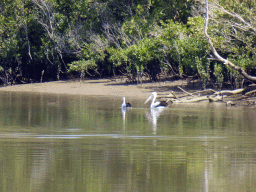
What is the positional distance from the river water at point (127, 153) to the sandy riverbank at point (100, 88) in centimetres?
1033

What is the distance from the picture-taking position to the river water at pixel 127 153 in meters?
6.42

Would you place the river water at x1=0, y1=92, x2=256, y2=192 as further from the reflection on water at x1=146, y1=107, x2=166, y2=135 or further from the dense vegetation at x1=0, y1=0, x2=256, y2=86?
the dense vegetation at x1=0, y1=0, x2=256, y2=86

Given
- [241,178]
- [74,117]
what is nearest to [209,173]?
[241,178]

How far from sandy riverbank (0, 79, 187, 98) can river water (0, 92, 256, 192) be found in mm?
10325

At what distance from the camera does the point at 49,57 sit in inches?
1369

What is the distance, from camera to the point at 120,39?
31.0m

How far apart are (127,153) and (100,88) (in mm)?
19013

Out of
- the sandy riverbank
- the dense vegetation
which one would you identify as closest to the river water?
the dense vegetation

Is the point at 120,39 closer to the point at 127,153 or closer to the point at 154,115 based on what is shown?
the point at 154,115

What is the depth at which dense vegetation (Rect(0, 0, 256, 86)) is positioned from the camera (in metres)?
21.3

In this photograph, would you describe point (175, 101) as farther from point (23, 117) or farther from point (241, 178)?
point (241, 178)

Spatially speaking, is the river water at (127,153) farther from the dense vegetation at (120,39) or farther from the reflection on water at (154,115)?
the dense vegetation at (120,39)

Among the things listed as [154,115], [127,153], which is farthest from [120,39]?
[127,153]

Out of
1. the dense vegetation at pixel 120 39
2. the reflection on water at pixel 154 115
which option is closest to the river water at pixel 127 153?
the reflection on water at pixel 154 115
